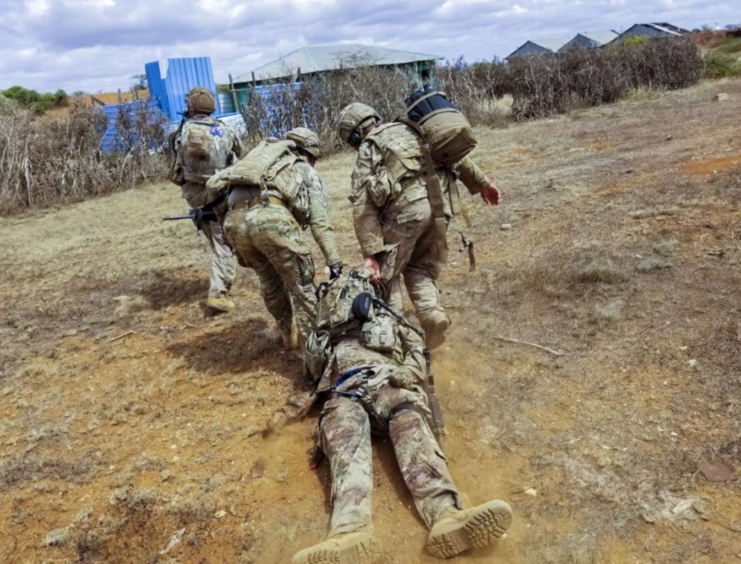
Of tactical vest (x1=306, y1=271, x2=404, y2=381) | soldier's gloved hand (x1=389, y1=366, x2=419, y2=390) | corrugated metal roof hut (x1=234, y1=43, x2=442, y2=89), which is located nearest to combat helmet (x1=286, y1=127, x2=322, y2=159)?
tactical vest (x1=306, y1=271, x2=404, y2=381)

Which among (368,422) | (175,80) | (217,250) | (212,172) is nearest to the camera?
(368,422)

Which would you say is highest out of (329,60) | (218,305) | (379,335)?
(329,60)

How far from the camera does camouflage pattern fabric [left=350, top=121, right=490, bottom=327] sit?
3947 mm

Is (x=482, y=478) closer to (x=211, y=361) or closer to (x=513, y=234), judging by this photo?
(x=211, y=361)

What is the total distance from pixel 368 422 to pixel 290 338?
1.85 m

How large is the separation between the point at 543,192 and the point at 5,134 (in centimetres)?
1071

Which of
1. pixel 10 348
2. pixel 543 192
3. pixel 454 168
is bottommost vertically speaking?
pixel 10 348

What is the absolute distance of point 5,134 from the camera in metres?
12.2

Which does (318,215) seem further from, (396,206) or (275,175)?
(396,206)

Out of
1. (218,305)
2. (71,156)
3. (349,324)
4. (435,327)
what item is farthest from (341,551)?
(71,156)

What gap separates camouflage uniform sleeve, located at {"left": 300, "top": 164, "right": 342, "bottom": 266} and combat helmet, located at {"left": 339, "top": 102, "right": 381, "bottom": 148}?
1.23ft

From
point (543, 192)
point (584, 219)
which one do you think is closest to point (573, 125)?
point (543, 192)

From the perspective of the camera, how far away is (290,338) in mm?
4750

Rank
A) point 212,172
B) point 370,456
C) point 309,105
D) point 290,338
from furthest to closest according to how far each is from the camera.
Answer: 1. point 309,105
2. point 212,172
3. point 290,338
4. point 370,456
